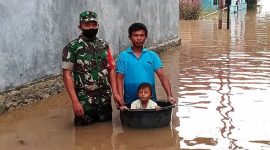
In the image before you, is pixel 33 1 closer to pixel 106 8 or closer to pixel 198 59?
pixel 106 8

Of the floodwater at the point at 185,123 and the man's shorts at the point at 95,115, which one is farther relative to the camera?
the man's shorts at the point at 95,115

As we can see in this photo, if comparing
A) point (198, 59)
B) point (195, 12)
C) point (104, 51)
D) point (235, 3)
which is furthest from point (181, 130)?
point (235, 3)

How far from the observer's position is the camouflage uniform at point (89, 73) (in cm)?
611

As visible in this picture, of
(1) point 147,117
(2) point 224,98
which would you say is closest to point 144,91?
(1) point 147,117

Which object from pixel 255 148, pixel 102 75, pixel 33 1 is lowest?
pixel 255 148

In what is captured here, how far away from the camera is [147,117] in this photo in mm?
5887

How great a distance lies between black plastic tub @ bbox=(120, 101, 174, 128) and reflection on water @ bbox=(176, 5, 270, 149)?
10.8 inches

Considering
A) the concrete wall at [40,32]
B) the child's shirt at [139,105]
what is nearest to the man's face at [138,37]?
the child's shirt at [139,105]

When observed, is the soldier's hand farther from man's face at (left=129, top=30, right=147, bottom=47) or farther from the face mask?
man's face at (left=129, top=30, right=147, bottom=47)

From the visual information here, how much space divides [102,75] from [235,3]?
132 ft

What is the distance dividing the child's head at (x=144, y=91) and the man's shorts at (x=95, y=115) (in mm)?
Answer: 638

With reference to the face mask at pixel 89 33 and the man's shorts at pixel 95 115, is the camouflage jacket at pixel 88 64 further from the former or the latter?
the man's shorts at pixel 95 115

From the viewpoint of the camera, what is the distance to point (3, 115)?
22.3 feet

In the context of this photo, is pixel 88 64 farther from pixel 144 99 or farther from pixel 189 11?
pixel 189 11
